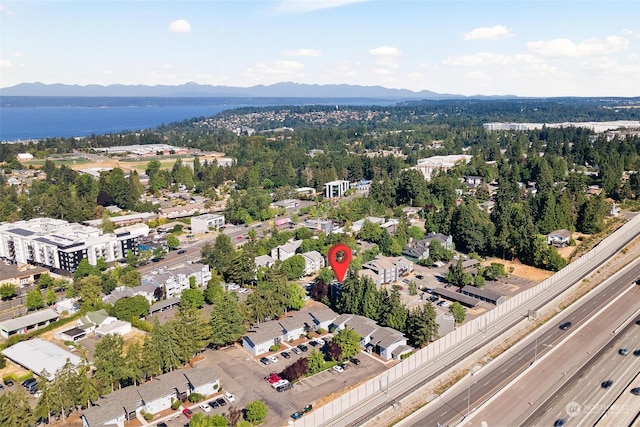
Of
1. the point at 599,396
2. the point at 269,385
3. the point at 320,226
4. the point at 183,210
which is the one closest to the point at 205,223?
the point at 183,210

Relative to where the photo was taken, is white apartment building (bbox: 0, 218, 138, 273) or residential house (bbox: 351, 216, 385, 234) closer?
white apartment building (bbox: 0, 218, 138, 273)

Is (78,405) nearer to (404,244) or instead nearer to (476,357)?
(476,357)

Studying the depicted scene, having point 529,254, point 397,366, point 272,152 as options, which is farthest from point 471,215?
point 272,152

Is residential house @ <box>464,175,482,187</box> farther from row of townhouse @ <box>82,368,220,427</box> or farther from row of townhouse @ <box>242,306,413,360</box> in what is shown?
row of townhouse @ <box>82,368,220,427</box>

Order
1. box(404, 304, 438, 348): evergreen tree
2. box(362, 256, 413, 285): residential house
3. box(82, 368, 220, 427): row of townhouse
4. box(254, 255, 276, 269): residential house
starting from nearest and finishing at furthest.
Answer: box(82, 368, 220, 427): row of townhouse, box(404, 304, 438, 348): evergreen tree, box(362, 256, 413, 285): residential house, box(254, 255, 276, 269): residential house

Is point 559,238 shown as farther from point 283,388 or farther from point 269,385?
point 269,385

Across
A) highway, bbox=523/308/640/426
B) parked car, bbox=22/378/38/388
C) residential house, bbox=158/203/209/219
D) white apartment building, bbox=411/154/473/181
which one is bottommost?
parked car, bbox=22/378/38/388

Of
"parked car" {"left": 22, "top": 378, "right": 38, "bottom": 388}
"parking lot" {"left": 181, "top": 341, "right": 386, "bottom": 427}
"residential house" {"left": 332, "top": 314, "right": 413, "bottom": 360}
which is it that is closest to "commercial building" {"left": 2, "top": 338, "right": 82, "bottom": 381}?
"parked car" {"left": 22, "top": 378, "right": 38, "bottom": 388}
